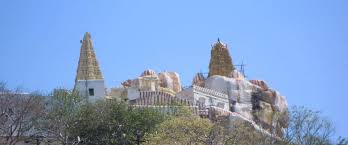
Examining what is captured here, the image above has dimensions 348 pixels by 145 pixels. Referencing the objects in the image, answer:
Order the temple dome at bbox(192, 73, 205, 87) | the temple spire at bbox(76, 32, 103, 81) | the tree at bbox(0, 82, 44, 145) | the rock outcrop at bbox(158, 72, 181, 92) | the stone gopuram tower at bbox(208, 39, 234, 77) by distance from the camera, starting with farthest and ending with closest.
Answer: the stone gopuram tower at bbox(208, 39, 234, 77) → the temple dome at bbox(192, 73, 205, 87) → the rock outcrop at bbox(158, 72, 181, 92) → the temple spire at bbox(76, 32, 103, 81) → the tree at bbox(0, 82, 44, 145)

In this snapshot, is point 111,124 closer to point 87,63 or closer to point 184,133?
point 184,133

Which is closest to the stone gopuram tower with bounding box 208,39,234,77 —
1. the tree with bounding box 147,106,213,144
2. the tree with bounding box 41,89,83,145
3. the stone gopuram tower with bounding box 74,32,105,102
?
the stone gopuram tower with bounding box 74,32,105,102

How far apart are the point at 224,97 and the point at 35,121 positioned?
31.2 meters

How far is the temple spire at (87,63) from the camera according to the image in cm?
8581

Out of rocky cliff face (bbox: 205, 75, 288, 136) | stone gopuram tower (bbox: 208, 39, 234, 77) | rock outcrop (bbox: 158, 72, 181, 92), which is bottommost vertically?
rocky cliff face (bbox: 205, 75, 288, 136)

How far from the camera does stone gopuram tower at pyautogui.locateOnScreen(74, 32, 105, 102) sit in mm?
79125

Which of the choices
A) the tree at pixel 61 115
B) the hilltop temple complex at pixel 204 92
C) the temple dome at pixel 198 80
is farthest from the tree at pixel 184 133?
the temple dome at pixel 198 80

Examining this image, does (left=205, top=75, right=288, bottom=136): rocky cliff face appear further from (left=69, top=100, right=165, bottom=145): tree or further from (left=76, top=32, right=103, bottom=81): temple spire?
(left=69, top=100, right=165, bottom=145): tree

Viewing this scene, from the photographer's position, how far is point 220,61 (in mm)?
100125

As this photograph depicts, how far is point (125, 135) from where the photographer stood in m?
61.4

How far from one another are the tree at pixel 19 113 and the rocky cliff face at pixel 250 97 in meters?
28.3

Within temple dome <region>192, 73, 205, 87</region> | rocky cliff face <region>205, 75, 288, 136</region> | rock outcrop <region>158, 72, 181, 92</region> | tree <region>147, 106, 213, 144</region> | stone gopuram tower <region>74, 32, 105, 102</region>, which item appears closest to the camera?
tree <region>147, 106, 213, 144</region>

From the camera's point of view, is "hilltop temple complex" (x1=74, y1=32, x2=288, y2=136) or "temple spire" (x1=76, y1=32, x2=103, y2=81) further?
"temple spire" (x1=76, y1=32, x2=103, y2=81)

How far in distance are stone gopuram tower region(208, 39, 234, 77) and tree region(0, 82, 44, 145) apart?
120 feet
